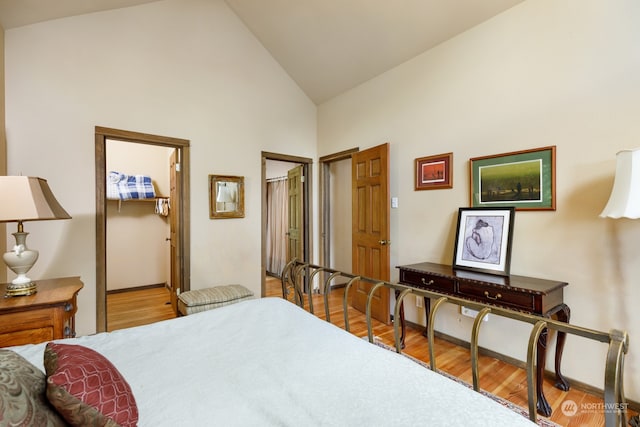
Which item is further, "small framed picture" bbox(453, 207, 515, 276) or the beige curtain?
the beige curtain

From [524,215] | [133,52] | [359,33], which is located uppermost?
[359,33]

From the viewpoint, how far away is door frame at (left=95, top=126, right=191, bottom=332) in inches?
113

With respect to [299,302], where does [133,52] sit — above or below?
above

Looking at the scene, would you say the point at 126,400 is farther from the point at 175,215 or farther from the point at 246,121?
the point at 246,121

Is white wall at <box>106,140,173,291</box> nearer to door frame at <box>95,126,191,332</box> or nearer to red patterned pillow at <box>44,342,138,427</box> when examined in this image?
door frame at <box>95,126,191,332</box>

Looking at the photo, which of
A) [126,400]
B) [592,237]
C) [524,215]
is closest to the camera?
[126,400]

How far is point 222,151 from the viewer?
12.0 feet

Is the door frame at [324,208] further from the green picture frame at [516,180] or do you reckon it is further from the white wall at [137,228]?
the white wall at [137,228]

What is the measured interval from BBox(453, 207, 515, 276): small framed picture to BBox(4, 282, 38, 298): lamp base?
3.14 metres

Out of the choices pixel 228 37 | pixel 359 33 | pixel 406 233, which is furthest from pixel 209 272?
pixel 359 33

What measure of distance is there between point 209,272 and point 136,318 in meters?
1.04

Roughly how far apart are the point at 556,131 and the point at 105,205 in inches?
160

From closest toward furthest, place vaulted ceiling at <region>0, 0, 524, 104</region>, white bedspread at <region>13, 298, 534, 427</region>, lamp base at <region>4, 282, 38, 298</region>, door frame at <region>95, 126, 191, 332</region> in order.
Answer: white bedspread at <region>13, 298, 534, 427</region> < lamp base at <region>4, 282, 38, 298</region> < vaulted ceiling at <region>0, 0, 524, 104</region> < door frame at <region>95, 126, 191, 332</region>

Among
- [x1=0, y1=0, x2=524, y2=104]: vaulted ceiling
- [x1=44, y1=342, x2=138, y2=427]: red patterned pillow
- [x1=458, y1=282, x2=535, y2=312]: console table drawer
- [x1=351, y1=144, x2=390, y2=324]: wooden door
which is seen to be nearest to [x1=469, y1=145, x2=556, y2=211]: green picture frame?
[x1=458, y1=282, x2=535, y2=312]: console table drawer
